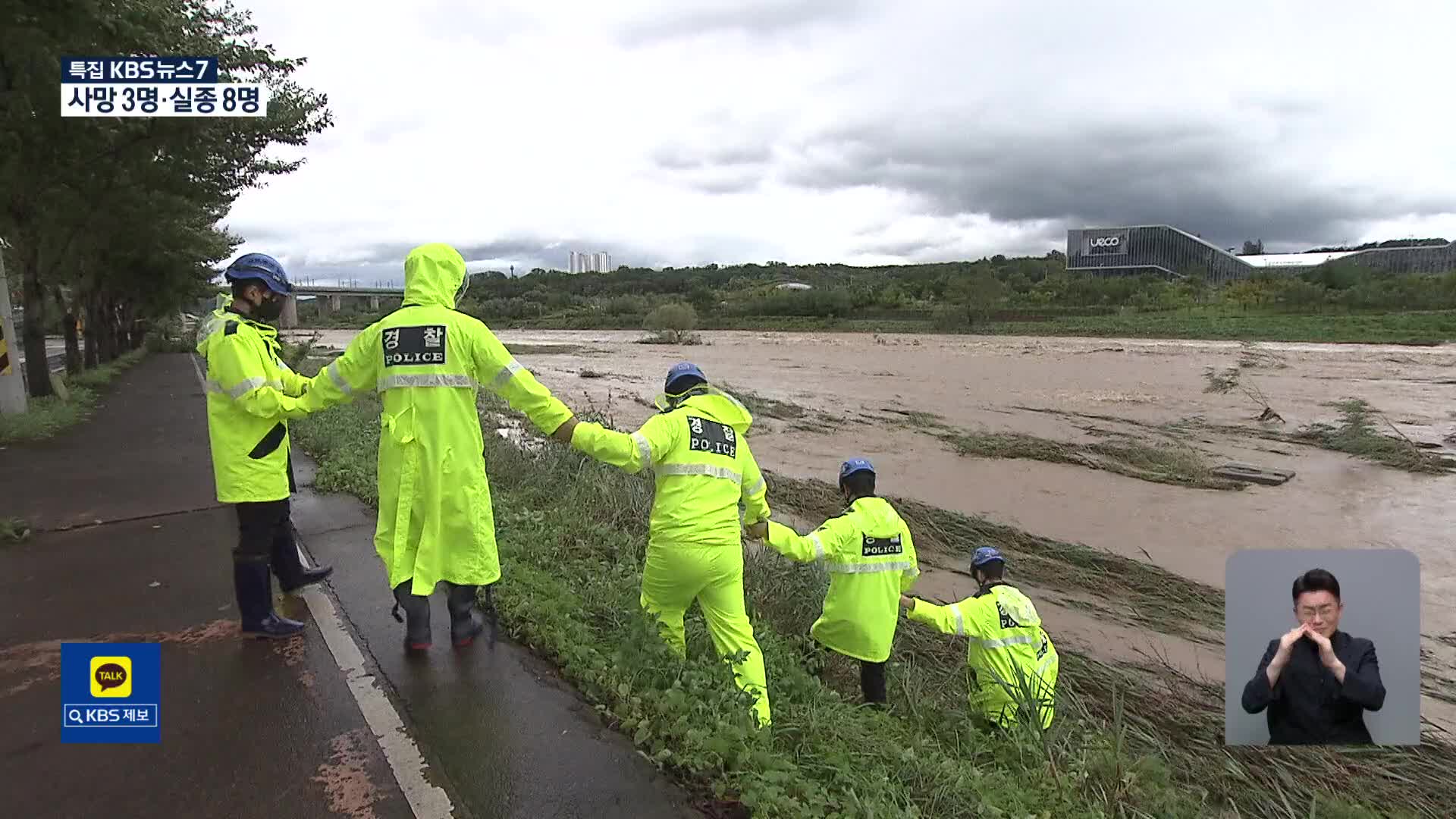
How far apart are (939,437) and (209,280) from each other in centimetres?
3143

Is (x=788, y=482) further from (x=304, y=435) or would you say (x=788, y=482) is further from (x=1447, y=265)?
(x=1447, y=265)

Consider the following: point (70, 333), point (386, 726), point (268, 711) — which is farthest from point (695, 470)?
point (70, 333)

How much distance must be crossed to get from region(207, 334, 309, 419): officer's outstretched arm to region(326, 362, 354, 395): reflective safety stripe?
0.23m

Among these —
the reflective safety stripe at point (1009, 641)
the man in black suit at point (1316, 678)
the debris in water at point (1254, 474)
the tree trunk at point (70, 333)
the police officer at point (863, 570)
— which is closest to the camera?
the man in black suit at point (1316, 678)

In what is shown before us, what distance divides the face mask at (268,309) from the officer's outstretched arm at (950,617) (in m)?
3.89

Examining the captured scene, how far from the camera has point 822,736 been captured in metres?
3.32

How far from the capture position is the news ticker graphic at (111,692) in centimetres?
317

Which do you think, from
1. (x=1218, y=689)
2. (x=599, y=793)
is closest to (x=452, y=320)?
(x=599, y=793)

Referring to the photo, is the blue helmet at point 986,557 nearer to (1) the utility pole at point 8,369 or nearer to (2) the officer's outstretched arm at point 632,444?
(2) the officer's outstretched arm at point 632,444

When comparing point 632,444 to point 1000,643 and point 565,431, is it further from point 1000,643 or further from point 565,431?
point 1000,643

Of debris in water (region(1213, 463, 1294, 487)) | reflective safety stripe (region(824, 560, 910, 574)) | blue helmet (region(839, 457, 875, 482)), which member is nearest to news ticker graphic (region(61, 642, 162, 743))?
reflective safety stripe (region(824, 560, 910, 574))

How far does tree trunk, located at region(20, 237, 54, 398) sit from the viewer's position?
1334cm

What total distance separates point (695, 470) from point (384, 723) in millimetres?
1656

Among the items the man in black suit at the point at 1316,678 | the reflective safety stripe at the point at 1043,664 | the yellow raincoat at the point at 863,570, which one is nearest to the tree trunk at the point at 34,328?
the yellow raincoat at the point at 863,570
